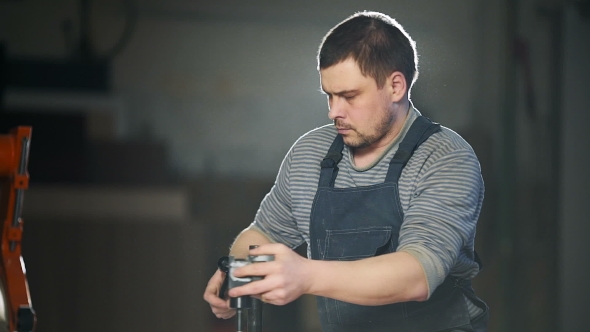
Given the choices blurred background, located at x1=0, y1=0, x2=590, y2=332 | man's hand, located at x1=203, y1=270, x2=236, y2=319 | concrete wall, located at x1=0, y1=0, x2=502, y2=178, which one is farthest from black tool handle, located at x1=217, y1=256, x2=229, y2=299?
concrete wall, located at x1=0, y1=0, x2=502, y2=178

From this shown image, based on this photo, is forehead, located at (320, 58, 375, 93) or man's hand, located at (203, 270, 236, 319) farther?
man's hand, located at (203, 270, 236, 319)

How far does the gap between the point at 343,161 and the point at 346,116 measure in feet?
0.31

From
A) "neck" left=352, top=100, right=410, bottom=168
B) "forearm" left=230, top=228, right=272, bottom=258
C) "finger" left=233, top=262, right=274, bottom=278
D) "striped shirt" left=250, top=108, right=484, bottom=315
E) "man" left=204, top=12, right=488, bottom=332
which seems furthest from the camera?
"forearm" left=230, top=228, right=272, bottom=258

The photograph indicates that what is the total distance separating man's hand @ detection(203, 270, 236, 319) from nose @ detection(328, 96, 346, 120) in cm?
41

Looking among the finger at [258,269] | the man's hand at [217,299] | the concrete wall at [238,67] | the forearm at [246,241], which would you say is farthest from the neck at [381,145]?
the finger at [258,269]

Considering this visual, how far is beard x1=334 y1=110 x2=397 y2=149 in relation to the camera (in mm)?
1621

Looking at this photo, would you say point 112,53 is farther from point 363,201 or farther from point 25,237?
point 363,201

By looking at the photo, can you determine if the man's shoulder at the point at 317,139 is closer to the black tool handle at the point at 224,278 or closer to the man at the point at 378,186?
the man at the point at 378,186

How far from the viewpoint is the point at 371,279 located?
1.29m

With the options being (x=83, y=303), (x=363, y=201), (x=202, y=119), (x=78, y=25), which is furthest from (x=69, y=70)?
(x=363, y=201)

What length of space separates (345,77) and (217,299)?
0.56m

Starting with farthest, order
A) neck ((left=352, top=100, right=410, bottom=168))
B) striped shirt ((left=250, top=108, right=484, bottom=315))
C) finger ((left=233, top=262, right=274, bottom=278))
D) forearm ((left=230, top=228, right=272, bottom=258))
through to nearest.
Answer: forearm ((left=230, top=228, right=272, bottom=258)) → neck ((left=352, top=100, right=410, bottom=168)) → striped shirt ((left=250, top=108, right=484, bottom=315)) → finger ((left=233, top=262, right=274, bottom=278))

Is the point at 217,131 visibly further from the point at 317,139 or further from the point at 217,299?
the point at 217,299

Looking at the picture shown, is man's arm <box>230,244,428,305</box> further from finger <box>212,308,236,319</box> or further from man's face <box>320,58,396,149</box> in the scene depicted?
finger <box>212,308,236,319</box>
